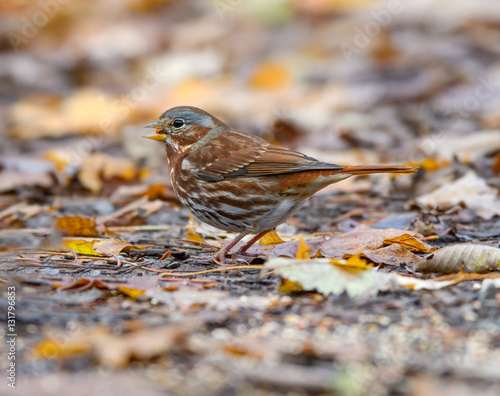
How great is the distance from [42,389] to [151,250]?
2064 millimetres

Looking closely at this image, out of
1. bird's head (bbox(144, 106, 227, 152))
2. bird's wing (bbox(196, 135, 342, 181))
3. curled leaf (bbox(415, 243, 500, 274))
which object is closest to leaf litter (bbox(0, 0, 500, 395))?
curled leaf (bbox(415, 243, 500, 274))

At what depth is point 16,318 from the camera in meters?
2.91

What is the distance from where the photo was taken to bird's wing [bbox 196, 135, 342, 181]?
14.9 feet

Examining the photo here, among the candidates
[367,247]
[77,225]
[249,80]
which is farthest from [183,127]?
[249,80]

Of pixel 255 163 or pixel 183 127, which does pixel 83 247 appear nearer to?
pixel 255 163

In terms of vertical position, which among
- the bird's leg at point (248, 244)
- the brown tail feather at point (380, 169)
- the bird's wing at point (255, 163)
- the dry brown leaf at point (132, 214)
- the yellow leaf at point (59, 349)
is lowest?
the yellow leaf at point (59, 349)

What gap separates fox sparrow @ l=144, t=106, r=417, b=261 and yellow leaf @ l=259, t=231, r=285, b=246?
65 millimetres

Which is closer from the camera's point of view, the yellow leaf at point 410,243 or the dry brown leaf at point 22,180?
the yellow leaf at point 410,243

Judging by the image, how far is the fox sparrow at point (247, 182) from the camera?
4.51 metres

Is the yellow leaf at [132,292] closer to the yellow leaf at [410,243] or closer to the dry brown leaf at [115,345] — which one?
the dry brown leaf at [115,345]

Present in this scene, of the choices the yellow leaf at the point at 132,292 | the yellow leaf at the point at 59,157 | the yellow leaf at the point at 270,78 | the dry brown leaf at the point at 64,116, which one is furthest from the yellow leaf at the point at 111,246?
the yellow leaf at the point at 270,78

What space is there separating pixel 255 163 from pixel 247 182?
→ 16cm

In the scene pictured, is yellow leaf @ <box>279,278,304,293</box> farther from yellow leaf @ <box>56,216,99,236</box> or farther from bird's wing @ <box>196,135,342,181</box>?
yellow leaf @ <box>56,216,99,236</box>

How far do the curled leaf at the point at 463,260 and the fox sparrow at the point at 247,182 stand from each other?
2.75 ft
